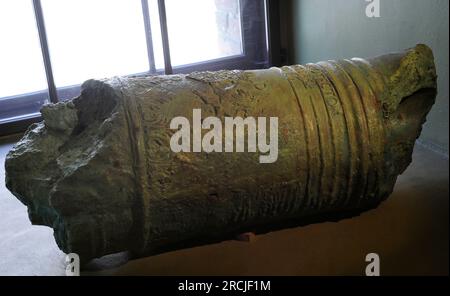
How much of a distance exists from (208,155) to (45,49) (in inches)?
114

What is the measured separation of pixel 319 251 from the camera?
7.10 ft

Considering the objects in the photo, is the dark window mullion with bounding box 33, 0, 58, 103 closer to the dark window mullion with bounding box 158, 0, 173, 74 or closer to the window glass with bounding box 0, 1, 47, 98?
the window glass with bounding box 0, 1, 47, 98

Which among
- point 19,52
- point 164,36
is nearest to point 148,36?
point 164,36

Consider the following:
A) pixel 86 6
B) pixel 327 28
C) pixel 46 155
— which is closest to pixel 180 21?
pixel 86 6

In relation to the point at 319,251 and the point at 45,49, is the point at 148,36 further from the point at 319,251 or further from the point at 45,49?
the point at 319,251

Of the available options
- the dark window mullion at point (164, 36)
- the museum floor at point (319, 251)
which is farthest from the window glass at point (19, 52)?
the museum floor at point (319, 251)

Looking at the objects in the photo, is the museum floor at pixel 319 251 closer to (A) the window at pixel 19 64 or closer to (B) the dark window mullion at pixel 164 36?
(A) the window at pixel 19 64

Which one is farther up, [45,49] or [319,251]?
[45,49]

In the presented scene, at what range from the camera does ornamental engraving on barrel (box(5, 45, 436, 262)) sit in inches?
71.5

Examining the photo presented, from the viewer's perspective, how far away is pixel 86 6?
4.39 meters

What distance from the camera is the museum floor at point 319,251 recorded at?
2057mm

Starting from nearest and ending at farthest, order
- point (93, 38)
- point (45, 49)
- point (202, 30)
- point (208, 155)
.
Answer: point (208, 155) → point (45, 49) → point (93, 38) → point (202, 30)

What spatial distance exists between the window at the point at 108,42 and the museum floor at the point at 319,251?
7.12ft

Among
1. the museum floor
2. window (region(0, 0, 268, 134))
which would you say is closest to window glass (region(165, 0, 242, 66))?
window (region(0, 0, 268, 134))
